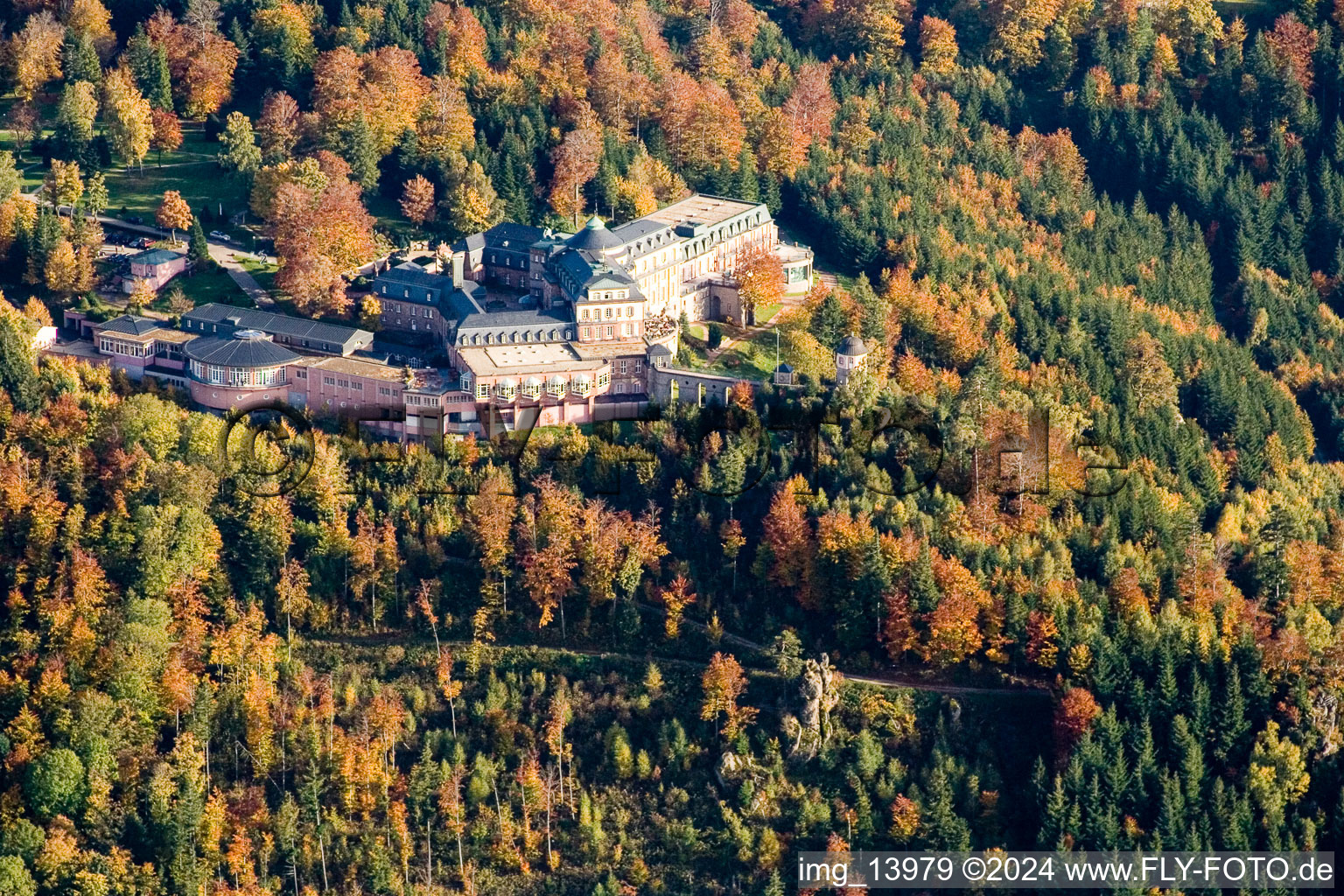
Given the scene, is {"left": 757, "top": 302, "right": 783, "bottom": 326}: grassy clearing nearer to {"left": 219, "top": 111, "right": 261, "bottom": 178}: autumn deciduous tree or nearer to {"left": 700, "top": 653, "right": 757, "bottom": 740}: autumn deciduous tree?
{"left": 700, "top": 653, "right": 757, "bottom": 740}: autumn deciduous tree

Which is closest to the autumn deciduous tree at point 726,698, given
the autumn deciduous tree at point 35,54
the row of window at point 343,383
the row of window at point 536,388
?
the row of window at point 536,388

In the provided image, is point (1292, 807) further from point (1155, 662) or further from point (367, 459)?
point (367, 459)

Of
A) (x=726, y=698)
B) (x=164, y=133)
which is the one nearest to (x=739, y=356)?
(x=726, y=698)

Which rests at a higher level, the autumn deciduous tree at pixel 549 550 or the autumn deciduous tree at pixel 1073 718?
the autumn deciduous tree at pixel 549 550

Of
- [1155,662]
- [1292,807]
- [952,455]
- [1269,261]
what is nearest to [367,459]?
[952,455]

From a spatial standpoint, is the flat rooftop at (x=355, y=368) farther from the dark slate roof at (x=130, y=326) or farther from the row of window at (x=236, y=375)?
the dark slate roof at (x=130, y=326)

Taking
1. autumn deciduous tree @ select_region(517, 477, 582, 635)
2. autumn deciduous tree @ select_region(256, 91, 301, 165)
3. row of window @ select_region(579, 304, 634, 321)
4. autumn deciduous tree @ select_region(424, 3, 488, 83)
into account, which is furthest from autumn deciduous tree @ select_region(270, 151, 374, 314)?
autumn deciduous tree @ select_region(517, 477, 582, 635)

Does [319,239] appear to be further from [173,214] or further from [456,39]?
[456,39]
